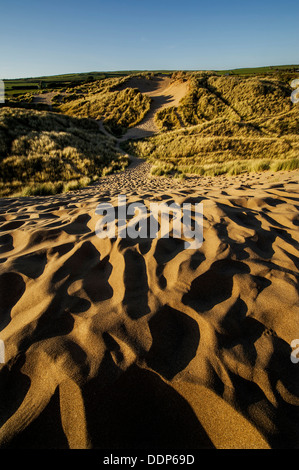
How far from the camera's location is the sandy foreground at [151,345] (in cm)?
96

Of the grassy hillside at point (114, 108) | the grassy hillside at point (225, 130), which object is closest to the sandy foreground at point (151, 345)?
the grassy hillside at point (225, 130)

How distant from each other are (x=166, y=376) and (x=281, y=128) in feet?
87.5

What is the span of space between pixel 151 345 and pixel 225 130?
22.9m

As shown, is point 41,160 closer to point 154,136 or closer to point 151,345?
point 151,345

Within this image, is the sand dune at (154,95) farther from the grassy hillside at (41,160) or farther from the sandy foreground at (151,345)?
the sandy foreground at (151,345)

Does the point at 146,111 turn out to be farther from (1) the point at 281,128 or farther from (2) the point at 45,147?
(2) the point at 45,147

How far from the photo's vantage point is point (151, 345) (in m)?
1.22

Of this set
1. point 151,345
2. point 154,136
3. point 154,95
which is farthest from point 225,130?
point 151,345

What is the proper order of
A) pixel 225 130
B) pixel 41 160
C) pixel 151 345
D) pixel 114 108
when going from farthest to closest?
pixel 114 108
pixel 225 130
pixel 41 160
pixel 151 345

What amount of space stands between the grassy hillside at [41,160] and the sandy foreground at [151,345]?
6.37m

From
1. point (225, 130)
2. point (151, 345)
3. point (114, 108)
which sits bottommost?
point (151, 345)

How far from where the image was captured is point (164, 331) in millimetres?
1312

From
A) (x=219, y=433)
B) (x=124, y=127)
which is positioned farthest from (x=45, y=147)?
(x=124, y=127)

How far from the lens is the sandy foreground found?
96 cm
